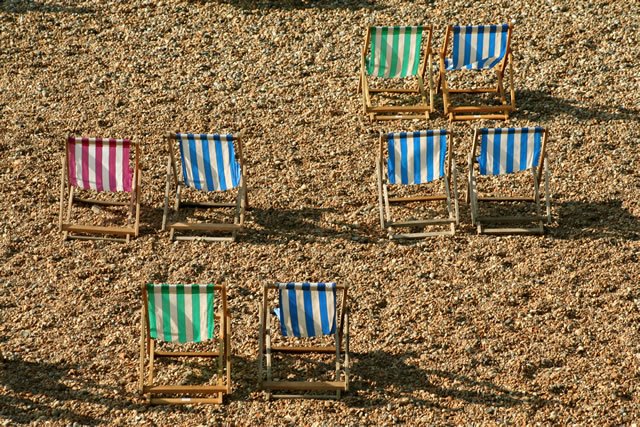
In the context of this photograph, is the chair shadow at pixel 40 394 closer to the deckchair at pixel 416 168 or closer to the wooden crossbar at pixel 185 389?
the wooden crossbar at pixel 185 389

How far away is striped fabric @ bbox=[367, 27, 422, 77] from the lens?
11.2 metres

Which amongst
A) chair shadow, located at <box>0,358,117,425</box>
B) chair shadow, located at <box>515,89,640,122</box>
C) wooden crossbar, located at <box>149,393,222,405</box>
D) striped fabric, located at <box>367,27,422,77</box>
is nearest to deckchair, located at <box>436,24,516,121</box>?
chair shadow, located at <box>515,89,640,122</box>

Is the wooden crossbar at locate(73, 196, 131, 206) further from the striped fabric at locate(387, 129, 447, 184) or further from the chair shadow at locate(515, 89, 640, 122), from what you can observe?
the chair shadow at locate(515, 89, 640, 122)

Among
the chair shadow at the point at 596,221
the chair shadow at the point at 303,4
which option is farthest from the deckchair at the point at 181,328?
the chair shadow at the point at 303,4

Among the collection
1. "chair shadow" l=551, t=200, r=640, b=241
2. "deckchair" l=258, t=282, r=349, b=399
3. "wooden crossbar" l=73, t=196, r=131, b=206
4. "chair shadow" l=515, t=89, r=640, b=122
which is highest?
"chair shadow" l=515, t=89, r=640, b=122

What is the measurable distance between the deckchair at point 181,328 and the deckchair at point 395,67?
355 centimetres

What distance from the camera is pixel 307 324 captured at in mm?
8547

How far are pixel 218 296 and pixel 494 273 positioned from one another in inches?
82.0

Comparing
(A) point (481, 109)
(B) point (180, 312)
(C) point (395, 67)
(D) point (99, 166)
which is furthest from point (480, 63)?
(B) point (180, 312)

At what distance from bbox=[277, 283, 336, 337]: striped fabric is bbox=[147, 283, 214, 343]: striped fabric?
1.62 feet

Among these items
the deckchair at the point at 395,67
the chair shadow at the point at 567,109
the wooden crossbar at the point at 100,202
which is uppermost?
the deckchair at the point at 395,67

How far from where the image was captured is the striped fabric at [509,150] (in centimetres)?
995

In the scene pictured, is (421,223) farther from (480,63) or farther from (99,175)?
(99,175)

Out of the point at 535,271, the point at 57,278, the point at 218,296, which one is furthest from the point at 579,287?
the point at 57,278
